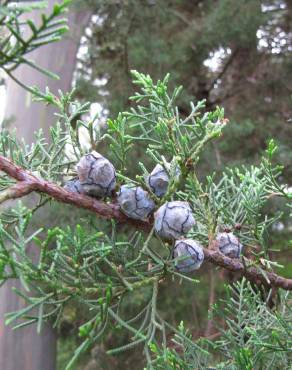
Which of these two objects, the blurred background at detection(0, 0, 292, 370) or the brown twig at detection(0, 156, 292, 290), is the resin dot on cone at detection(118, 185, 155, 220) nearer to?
the brown twig at detection(0, 156, 292, 290)

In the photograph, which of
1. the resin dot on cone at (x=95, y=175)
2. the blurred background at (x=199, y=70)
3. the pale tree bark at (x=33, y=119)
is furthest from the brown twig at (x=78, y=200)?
the pale tree bark at (x=33, y=119)

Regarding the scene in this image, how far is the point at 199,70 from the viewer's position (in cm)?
308

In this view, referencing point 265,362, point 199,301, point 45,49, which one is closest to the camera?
point 265,362

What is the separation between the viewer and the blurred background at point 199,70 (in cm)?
246

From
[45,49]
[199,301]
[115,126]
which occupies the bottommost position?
[199,301]

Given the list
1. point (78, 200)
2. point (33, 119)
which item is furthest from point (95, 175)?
point (33, 119)

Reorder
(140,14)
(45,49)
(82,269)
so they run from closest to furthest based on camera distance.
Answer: (82,269), (140,14), (45,49)

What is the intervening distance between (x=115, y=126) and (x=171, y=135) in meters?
0.09

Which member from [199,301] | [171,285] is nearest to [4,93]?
[171,285]

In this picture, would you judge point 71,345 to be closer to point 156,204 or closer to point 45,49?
point 45,49

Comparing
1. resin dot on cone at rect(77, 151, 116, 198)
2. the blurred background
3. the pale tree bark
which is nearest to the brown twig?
resin dot on cone at rect(77, 151, 116, 198)

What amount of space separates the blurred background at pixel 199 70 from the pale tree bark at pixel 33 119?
15 mm

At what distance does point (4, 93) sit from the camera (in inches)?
126

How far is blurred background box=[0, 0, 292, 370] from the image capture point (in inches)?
97.0
